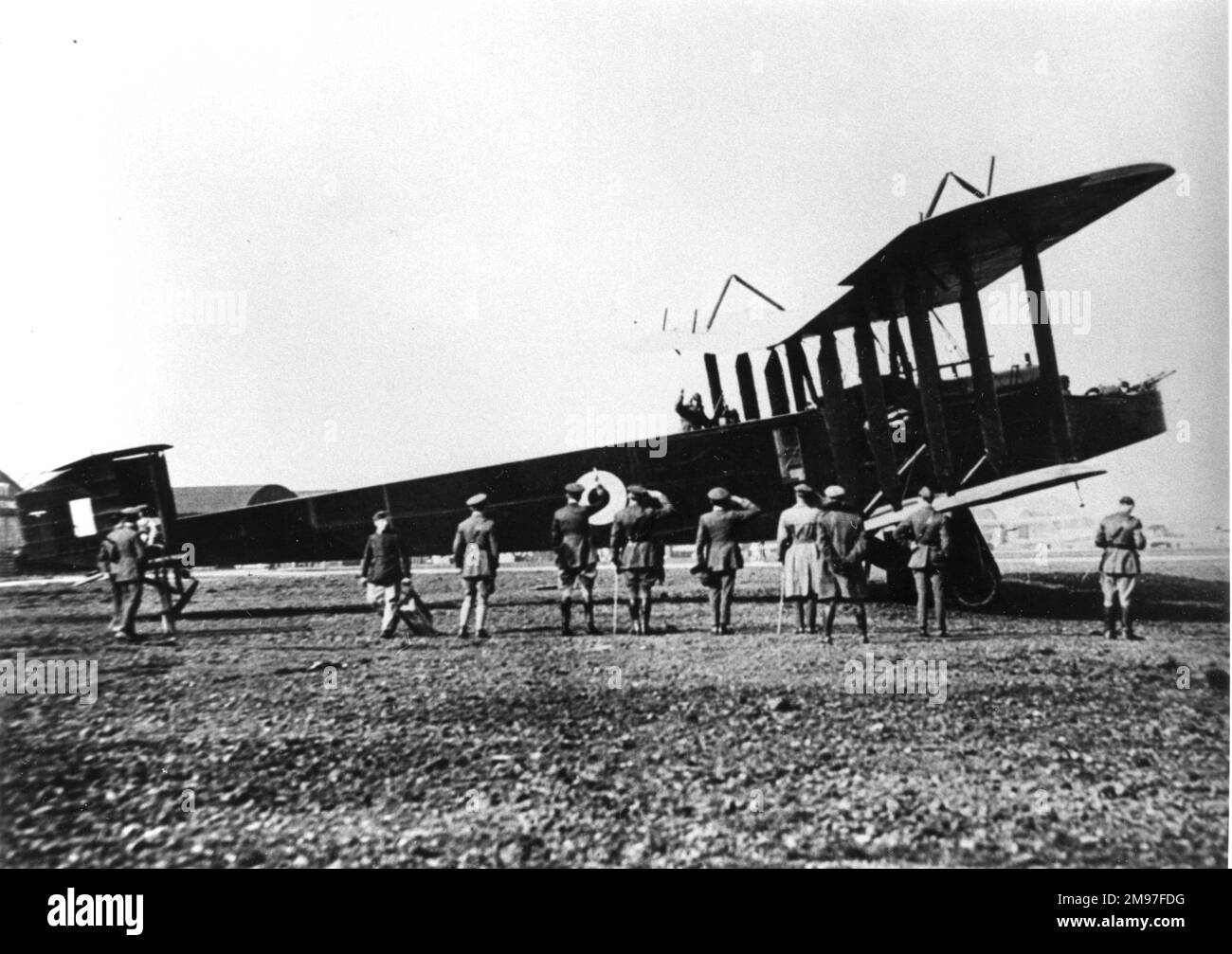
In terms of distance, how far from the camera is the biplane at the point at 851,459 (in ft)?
18.1

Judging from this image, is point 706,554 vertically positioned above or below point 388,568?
below

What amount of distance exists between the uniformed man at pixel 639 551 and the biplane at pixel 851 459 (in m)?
0.30

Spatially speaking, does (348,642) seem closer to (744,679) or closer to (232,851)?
(232,851)

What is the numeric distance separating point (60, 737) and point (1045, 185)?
6.81 metres

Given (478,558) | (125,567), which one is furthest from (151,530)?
(478,558)

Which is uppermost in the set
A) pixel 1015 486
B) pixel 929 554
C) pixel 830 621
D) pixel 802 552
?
pixel 1015 486

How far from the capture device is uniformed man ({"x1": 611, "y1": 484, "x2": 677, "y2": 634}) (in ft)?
18.9

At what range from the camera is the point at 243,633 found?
19.7 feet

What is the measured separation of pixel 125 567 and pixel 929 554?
239 inches

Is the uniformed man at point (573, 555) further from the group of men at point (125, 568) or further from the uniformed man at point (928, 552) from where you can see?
the group of men at point (125, 568)

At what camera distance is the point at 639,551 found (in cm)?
579

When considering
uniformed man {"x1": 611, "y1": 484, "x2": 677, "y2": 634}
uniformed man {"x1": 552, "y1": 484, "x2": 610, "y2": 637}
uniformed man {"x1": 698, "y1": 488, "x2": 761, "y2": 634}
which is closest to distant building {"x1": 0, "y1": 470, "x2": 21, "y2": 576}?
uniformed man {"x1": 552, "y1": 484, "x2": 610, "y2": 637}

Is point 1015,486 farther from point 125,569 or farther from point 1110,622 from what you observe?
point 125,569
